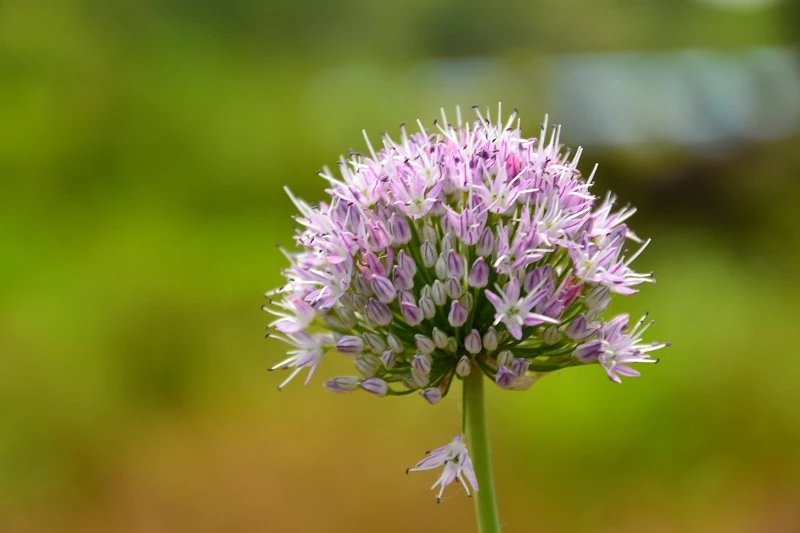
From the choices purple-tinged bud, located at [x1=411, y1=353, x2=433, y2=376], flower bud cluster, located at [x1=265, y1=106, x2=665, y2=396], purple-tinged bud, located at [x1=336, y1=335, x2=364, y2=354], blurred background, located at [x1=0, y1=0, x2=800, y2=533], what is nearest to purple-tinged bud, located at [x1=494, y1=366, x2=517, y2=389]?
flower bud cluster, located at [x1=265, y1=106, x2=665, y2=396]

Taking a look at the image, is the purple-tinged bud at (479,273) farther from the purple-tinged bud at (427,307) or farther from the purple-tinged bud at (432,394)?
the purple-tinged bud at (432,394)

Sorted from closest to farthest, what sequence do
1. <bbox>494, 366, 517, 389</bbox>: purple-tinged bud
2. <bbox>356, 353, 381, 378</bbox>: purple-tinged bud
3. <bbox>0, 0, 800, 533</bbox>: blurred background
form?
<bbox>494, 366, 517, 389</bbox>: purple-tinged bud, <bbox>356, 353, 381, 378</bbox>: purple-tinged bud, <bbox>0, 0, 800, 533</bbox>: blurred background

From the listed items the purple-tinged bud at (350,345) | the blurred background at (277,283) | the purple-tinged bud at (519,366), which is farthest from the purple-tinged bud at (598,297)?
the blurred background at (277,283)

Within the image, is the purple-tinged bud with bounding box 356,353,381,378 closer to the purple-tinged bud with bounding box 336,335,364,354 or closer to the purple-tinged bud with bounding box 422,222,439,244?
the purple-tinged bud with bounding box 336,335,364,354

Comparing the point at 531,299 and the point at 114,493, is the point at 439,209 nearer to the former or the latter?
the point at 531,299

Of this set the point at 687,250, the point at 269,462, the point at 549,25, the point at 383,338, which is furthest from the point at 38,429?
the point at 549,25

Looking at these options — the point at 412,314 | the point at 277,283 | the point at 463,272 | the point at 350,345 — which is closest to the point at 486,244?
the point at 463,272

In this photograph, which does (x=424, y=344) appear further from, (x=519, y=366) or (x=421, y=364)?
(x=519, y=366)
